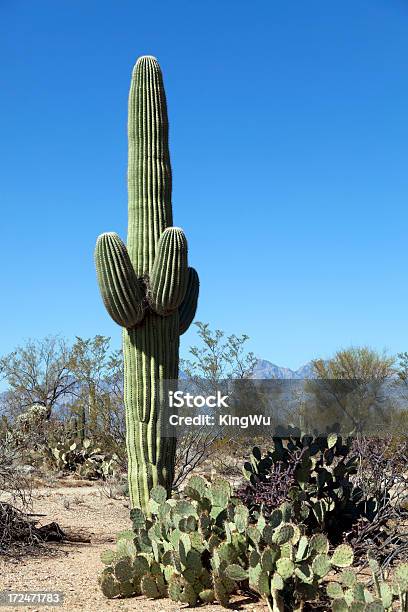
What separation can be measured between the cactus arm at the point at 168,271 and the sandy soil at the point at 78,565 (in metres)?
2.61

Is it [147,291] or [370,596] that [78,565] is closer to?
[147,291]

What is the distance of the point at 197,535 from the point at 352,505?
2139 mm

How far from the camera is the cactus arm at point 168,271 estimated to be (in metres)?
7.89

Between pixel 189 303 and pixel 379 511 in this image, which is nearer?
pixel 379 511

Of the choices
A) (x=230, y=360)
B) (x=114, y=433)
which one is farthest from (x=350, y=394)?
(x=114, y=433)

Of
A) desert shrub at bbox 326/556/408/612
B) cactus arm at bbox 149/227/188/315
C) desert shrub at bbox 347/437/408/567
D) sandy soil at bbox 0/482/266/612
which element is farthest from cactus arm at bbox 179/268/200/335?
desert shrub at bbox 326/556/408/612

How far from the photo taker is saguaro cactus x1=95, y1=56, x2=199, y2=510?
7938 mm

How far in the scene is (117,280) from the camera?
311 inches

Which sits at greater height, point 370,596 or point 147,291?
point 147,291

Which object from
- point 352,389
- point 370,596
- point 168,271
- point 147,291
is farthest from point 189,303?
point 352,389

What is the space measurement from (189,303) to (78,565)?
3136 mm

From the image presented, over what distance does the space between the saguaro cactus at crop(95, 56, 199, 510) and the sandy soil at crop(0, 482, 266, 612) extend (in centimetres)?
95

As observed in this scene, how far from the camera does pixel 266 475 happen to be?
Result: 7.57 metres

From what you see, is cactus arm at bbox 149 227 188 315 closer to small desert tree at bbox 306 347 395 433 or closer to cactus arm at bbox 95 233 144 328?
cactus arm at bbox 95 233 144 328
